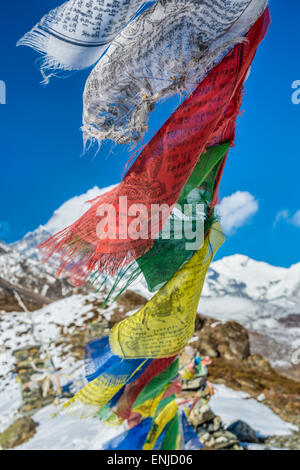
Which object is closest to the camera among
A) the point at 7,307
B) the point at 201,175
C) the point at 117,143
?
the point at 117,143

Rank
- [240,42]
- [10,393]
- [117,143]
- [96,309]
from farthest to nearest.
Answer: [96,309] < [10,393] < [117,143] < [240,42]

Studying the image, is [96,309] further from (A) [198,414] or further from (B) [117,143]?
(B) [117,143]

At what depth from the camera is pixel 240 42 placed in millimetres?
1316

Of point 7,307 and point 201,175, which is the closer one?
point 201,175

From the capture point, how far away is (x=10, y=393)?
468 inches

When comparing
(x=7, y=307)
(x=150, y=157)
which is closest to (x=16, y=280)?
(x=7, y=307)

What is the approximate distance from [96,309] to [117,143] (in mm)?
18496
